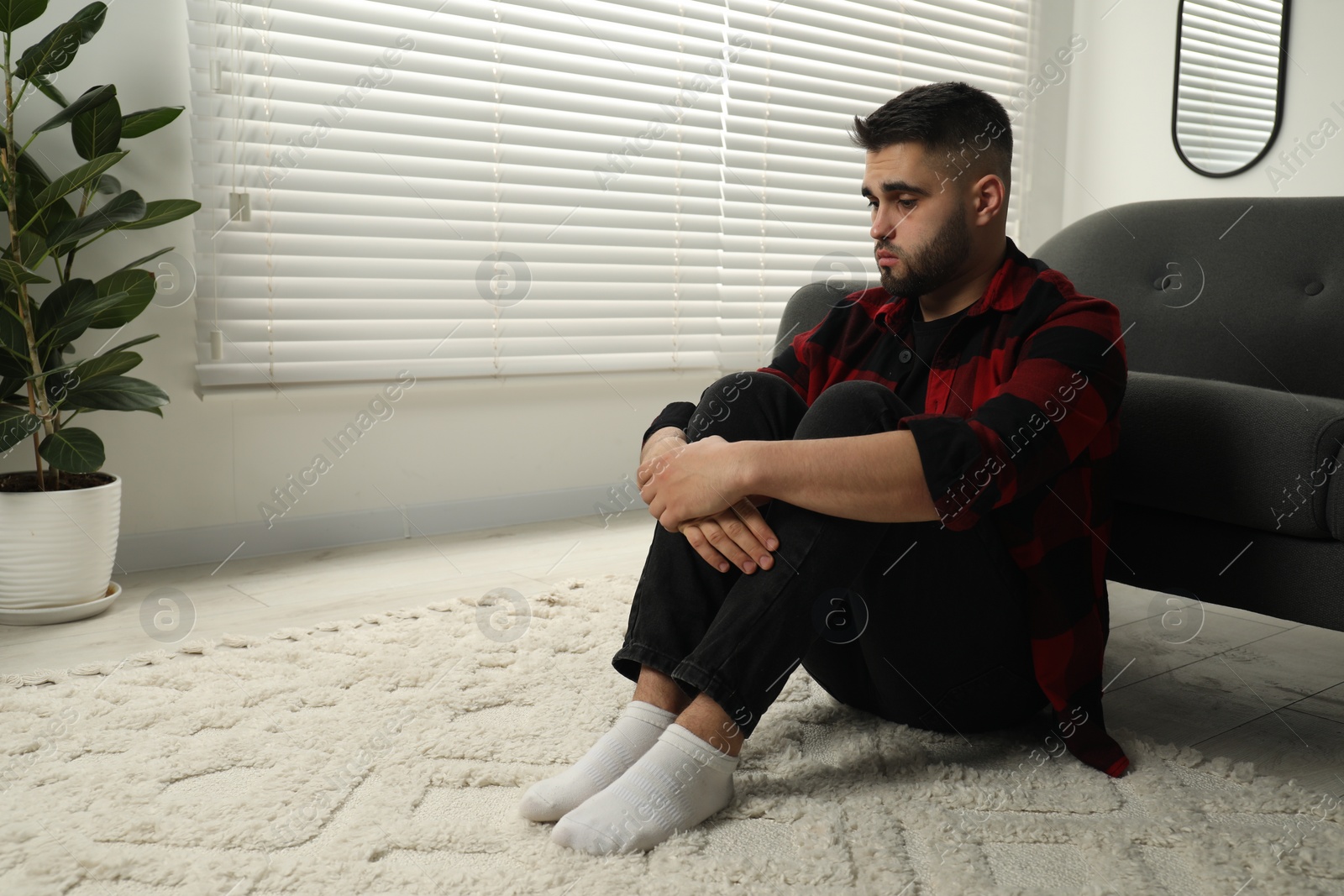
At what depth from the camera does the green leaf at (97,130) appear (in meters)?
1.92

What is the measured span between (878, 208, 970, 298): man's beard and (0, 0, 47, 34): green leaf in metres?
1.56

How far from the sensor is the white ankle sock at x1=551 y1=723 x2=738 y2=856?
1.01 meters

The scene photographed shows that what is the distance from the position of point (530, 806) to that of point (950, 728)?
1.83 feet

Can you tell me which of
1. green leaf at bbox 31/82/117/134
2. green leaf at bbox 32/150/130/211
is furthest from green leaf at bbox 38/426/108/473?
green leaf at bbox 31/82/117/134

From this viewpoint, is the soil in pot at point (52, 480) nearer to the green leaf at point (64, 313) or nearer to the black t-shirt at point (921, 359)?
the green leaf at point (64, 313)

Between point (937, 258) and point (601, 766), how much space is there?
2.41 feet

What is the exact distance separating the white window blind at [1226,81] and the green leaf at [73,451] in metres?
3.07

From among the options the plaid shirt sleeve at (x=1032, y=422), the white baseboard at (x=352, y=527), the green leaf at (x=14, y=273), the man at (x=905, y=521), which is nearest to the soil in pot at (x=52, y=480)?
the white baseboard at (x=352, y=527)

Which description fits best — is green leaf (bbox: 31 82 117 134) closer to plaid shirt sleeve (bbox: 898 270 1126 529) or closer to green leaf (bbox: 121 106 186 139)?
green leaf (bbox: 121 106 186 139)

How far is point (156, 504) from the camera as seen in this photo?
2262 millimetres

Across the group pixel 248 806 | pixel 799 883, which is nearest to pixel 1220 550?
pixel 799 883

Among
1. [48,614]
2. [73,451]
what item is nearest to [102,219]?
[73,451]

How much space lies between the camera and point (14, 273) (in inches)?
70.1

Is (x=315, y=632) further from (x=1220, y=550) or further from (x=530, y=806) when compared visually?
(x=1220, y=550)
